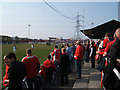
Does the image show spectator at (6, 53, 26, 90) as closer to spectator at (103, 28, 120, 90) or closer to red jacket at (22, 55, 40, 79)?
red jacket at (22, 55, 40, 79)

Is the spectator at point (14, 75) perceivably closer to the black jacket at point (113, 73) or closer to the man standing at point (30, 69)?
the man standing at point (30, 69)

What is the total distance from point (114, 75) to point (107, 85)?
0.20 meters

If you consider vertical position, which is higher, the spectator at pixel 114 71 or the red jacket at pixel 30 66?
the spectator at pixel 114 71

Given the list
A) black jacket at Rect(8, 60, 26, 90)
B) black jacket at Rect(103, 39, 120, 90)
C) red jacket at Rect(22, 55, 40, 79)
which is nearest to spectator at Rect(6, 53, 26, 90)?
black jacket at Rect(8, 60, 26, 90)

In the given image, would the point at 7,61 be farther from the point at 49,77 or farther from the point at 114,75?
the point at 49,77

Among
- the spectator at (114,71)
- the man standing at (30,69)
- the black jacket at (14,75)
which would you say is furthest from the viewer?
the man standing at (30,69)

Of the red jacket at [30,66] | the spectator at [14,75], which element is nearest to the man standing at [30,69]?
the red jacket at [30,66]

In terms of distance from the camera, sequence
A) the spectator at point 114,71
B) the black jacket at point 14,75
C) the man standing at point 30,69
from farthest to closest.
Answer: the man standing at point 30,69 → the black jacket at point 14,75 → the spectator at point 114,71

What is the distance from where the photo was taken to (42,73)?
6469mm

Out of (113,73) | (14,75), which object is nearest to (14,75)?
(14,75)

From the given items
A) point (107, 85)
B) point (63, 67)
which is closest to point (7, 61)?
point (107, 85)

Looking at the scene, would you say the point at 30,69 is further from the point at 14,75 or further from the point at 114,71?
the point at 114,71

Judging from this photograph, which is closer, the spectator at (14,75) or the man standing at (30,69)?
the spectator at (14,75)

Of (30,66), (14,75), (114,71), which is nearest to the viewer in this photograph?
(114,71)
